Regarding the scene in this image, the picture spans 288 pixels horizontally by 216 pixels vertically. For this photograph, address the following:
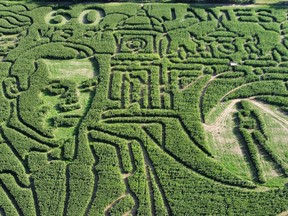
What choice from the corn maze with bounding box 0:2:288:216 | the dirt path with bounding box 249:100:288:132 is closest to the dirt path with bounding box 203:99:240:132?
the corn maze with bounding box 0:2:288:216

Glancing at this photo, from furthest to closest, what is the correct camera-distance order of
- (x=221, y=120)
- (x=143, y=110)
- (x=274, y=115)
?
(x=143, y=110) < (x=274, y=115) < (x=221, y=120)

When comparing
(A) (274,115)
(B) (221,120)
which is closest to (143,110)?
(B) (221,120)

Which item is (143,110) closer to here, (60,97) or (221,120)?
(221,120)

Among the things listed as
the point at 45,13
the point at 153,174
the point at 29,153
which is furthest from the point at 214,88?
the point at 45,13

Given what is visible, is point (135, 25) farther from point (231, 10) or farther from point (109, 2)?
point (231, 10)

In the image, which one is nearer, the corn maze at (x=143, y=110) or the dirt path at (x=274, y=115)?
the corn maze at (x=143, y=110)

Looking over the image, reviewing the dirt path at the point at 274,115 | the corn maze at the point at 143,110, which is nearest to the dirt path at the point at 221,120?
the corn maze at the point at 143,110

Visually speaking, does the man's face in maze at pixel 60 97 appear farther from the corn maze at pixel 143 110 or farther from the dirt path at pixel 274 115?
the dirt path at pixel 274 115
